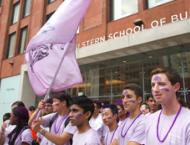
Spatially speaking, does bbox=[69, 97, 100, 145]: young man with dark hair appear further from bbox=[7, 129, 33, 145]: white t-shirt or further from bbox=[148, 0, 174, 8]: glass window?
bbox=[148, 0, 174, 8]: glass window

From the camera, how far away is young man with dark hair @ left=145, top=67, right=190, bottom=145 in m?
2.57

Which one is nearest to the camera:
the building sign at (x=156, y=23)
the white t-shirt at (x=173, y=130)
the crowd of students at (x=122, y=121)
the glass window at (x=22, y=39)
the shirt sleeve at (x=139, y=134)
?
the white t-shirt at (x=173, y=130)

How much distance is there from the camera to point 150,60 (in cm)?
1240

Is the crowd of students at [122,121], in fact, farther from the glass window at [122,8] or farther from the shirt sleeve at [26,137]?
the glass window at [122,8]

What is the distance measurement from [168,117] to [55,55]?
7.92 ft

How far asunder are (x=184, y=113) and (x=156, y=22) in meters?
9.76

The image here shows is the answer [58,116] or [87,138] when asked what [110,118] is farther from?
[87,138]

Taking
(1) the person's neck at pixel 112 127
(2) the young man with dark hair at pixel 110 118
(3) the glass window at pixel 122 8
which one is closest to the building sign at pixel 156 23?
(3) the glass window at pixel 122 8

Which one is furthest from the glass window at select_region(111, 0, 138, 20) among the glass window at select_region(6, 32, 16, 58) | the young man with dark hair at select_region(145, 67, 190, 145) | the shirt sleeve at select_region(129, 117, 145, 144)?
the young man with dark hair at select_region(145, 67, 190, 145)

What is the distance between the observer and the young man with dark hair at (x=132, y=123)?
340 centimetres

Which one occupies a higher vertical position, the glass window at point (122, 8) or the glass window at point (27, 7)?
the glass window at point (27, 7)

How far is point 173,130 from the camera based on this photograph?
2.61 meters

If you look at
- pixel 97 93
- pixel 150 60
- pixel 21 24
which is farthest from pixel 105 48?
pixel 21 24

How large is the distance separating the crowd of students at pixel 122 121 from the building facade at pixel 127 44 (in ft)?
18.3
